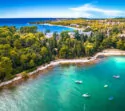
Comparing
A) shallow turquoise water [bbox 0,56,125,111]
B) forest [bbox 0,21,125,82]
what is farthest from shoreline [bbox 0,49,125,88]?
shallow turquoise water [bbox 0,56,125,111]

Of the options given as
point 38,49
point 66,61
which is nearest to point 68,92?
point 66,61

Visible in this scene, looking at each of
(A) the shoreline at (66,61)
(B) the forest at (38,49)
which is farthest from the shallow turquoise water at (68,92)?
(B) the forest at (38,49)

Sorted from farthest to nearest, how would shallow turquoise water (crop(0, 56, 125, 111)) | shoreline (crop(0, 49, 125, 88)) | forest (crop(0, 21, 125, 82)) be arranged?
forest (crop(0, 21, 125, 82)) < shoreline (crop(0, 49, 125, 88)) < shallow turquoise water (crop(0, 56, 125, 111))

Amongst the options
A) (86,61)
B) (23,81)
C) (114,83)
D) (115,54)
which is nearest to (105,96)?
(114,83)

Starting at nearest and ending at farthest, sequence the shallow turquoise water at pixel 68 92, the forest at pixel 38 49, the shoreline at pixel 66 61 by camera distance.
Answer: the shallow turquoise water at pixel 68 92 < the shoreline at pixel 66 61 < the forest at pixel 38 49

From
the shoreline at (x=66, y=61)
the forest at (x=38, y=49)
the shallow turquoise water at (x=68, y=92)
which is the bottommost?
the shallow turquoise water at (x=68, y=92)

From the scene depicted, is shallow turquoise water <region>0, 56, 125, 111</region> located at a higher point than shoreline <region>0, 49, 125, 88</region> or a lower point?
lower

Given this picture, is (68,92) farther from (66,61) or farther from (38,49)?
(38,49)

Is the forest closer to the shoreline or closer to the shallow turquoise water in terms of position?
the shoreline

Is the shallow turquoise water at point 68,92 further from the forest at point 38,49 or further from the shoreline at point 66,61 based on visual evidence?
the forest at point 38,49
